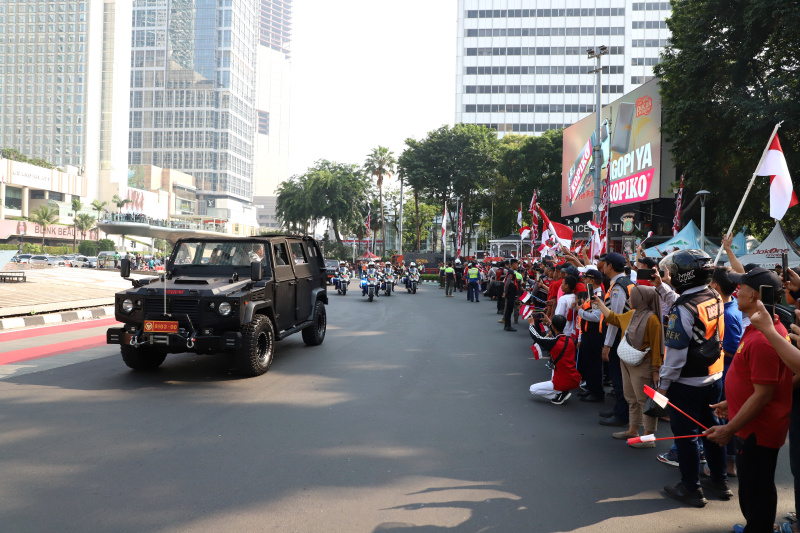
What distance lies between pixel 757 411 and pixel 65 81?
141m

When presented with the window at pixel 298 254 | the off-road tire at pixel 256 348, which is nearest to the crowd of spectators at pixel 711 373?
the off-road tire at pixel 256 348

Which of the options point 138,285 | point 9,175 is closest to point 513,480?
point 138,285

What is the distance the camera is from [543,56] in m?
87.5

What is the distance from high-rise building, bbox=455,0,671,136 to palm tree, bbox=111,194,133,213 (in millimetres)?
55859

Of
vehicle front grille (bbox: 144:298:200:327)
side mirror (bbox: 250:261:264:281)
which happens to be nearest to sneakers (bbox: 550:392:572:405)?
side mirror (bbox: 250:261:264:281)

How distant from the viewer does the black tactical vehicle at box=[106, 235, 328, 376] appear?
770 centimetres

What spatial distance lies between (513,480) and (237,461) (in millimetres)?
2173

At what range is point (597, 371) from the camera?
7.50 m

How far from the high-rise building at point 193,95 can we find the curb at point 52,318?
129014 millimetres

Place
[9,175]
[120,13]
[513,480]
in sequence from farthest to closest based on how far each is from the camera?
[120,13] < [9,175] < [513,480]

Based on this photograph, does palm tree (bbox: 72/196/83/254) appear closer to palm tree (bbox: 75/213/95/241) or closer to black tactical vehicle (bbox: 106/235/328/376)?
palm tree (bbox: 75/213/95/241)

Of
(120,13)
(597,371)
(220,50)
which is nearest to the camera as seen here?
(597,371)

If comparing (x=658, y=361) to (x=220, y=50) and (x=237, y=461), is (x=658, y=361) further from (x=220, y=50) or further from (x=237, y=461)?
(x=220, y=50)

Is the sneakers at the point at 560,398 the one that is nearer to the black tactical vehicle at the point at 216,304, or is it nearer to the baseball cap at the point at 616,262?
the baseball cap at the point at 616,262
